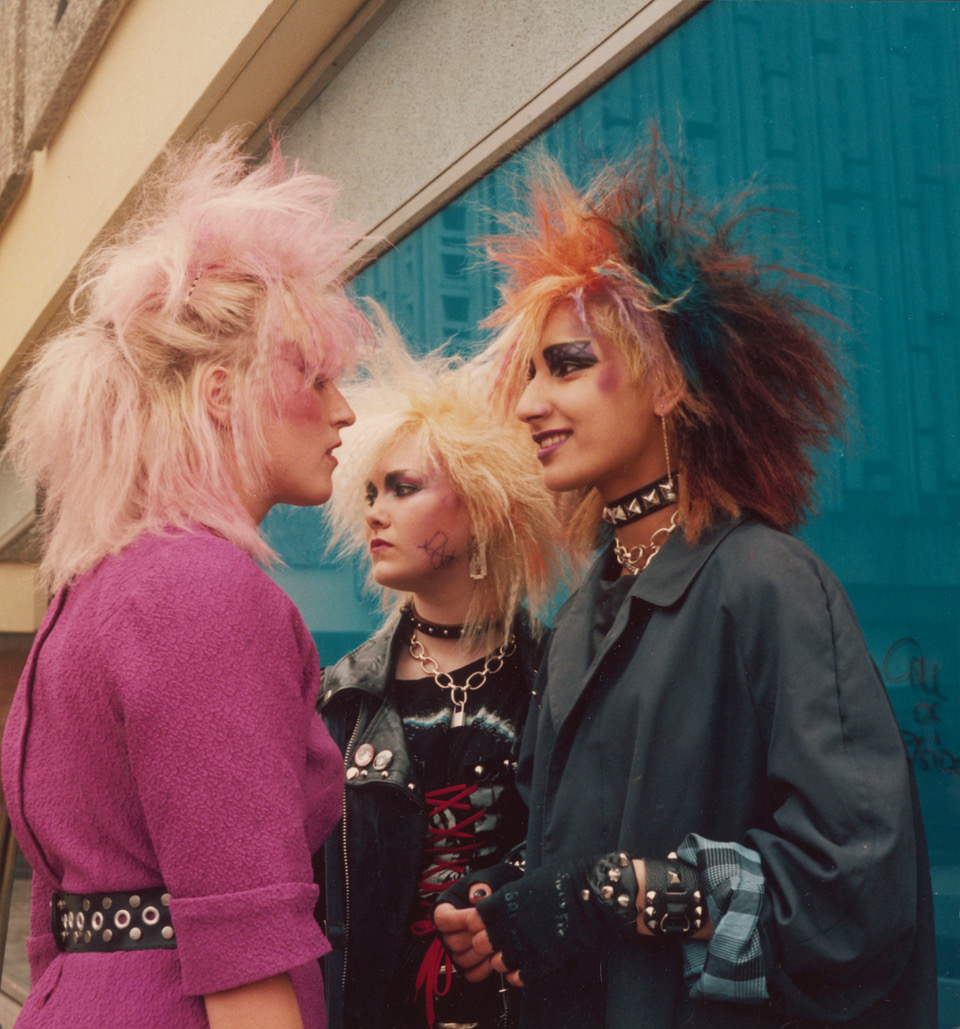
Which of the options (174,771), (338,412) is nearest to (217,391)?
(338,412)

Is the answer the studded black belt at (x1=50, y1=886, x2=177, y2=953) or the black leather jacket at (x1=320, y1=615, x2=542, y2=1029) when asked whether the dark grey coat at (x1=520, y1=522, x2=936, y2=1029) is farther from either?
the studded black belt at (x1=50, y1=886, x2=177, y2=953)

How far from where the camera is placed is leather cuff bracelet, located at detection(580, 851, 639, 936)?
61.2 inches

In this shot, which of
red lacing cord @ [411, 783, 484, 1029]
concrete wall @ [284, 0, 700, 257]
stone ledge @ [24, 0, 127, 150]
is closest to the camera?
red lacing cord @ [411, 783, 484, 1029]

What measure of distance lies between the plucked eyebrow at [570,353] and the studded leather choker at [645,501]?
0.84 feet

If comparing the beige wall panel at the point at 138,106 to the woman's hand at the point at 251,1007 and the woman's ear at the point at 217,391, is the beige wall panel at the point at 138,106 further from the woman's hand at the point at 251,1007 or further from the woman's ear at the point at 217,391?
the woman's hand at the point at 251,1007

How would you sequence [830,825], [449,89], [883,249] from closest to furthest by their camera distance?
1. [830,825]
2. [883,249]
3. [449,89]

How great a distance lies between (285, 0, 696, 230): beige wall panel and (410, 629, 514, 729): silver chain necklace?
1.65 metres

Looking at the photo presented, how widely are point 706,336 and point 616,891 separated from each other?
96 cm

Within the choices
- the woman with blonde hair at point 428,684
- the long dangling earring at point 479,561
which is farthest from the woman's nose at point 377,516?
the long dangling earring at point 479,561

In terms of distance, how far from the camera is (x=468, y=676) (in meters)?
2.53

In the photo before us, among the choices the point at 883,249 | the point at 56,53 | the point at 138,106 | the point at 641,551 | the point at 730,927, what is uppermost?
the point at 56,53

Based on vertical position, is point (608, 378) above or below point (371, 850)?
above

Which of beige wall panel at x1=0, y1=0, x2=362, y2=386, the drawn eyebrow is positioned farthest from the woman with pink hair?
beige wall panel at x1=0, y1=0, x2=362, y2=386

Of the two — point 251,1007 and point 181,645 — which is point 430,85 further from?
point 251,1007
